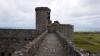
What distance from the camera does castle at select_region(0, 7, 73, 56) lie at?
2552cm

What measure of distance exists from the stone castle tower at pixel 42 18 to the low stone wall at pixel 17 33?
209 centimetres

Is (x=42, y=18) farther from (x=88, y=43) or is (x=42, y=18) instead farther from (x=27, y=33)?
(x=88, y=43)

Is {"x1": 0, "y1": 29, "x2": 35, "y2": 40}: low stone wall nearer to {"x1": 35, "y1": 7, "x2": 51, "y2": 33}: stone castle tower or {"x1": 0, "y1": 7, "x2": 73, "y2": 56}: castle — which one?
{"x1": 0, "y1": 7, "x2": 73, "y2": 56}: castle

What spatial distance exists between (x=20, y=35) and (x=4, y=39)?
2251 millimetres

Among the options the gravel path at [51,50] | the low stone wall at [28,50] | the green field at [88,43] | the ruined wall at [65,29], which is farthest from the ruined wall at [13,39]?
the green field at [88,43]

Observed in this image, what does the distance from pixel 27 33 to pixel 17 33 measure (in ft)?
4.75

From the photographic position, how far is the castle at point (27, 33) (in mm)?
25516

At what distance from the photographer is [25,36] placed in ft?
88.4

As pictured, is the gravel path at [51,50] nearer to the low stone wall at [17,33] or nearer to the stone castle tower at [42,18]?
the low stone wall at [17,33]

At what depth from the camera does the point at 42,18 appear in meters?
29.7

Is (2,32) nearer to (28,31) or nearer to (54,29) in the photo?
(28,31)

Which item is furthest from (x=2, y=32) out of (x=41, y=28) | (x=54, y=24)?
(x=54, y=24)

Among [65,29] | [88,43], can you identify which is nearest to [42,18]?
[65,29]

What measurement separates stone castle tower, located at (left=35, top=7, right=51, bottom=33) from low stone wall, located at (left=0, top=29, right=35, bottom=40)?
6.86 ft
